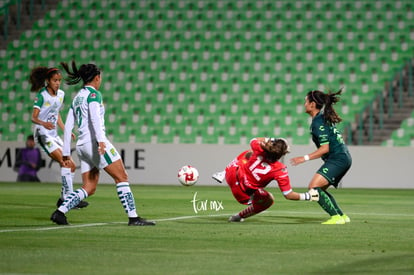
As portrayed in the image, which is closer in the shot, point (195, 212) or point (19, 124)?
point (195, 212)

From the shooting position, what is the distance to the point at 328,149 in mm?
11266

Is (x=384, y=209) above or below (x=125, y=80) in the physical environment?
below

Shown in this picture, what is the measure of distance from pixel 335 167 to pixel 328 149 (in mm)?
256

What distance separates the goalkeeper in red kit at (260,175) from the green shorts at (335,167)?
0.48 metres

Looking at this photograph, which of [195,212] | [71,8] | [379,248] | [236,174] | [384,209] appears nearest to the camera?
[379,248]

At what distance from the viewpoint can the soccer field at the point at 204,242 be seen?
266 inches

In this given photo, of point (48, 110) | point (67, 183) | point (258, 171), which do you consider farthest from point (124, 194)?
point (48, 110)

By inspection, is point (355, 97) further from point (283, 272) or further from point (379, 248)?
point (283, 272)

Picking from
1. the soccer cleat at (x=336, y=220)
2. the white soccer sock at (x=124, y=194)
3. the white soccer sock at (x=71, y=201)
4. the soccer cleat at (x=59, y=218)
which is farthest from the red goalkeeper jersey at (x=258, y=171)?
the soccer cleat at (x=59, y=218)

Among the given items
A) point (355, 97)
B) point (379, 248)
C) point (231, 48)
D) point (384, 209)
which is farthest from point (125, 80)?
point (379, 248)

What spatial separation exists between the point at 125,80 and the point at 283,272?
21.4 meters

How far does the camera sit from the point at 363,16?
89.0ft

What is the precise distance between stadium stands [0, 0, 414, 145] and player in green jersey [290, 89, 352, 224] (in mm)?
13862

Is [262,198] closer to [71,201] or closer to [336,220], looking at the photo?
[336,220]
